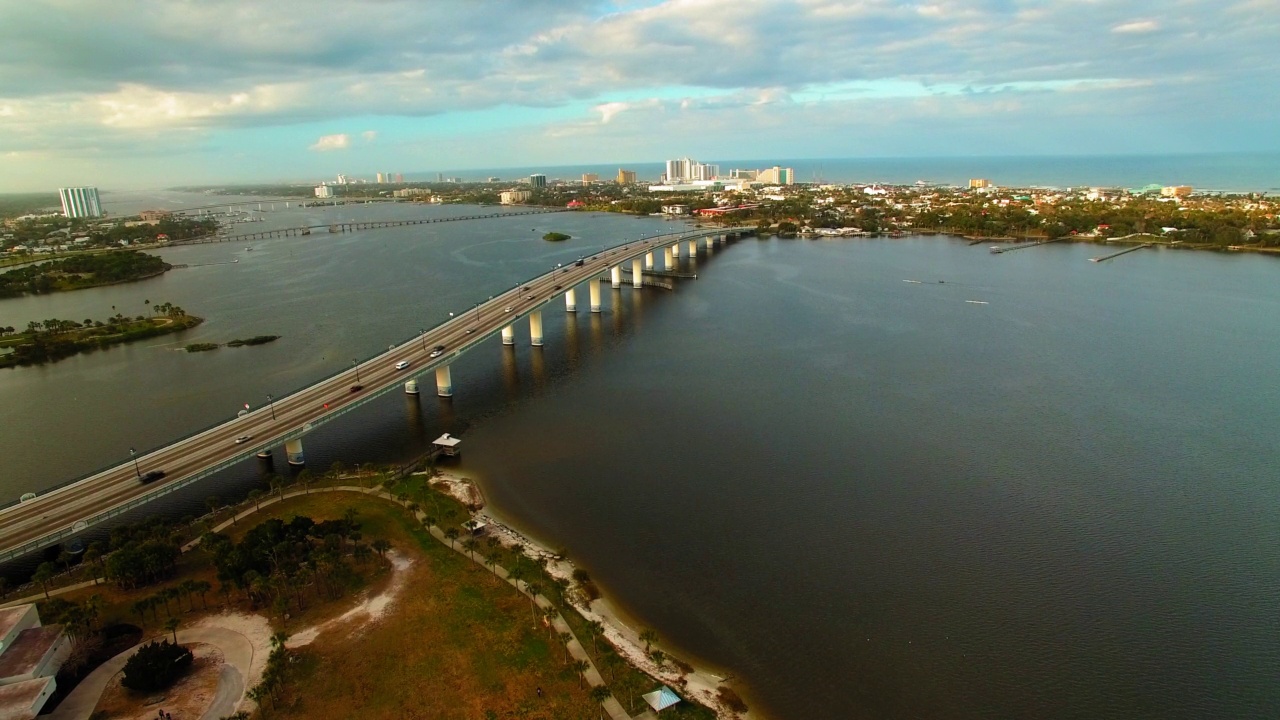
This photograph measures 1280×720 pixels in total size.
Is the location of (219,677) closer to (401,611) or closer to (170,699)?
(170,699)

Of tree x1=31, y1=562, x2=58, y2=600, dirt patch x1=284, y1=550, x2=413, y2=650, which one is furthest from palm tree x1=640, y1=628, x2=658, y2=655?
tree x1=31, y1=562, x2=58, y2=600

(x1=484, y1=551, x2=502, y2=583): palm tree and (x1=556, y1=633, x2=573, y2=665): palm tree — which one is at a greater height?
(x1=484, y1=551, x2=502, y2=583): palm tree

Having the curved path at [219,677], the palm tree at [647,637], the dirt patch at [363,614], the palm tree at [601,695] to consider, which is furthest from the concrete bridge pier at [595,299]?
the palm tree at [601,695]

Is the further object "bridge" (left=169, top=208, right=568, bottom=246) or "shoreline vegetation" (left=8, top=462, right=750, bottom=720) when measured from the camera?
"bridge" (left=169, top=208, right=568, bottom=246)

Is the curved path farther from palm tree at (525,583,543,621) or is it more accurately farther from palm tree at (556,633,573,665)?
palm tree at (556,633,573,665)

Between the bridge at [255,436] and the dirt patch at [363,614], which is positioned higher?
the bridge at [255,436]

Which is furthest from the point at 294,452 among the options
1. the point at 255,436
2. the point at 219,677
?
the point at 219,677

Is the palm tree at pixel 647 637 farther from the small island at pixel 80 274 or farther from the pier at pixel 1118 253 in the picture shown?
the small island at pixel 80 274
